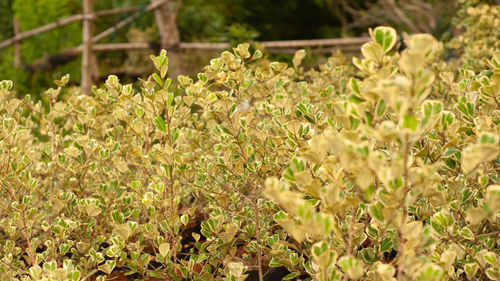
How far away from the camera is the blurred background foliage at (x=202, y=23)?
24.9 feet

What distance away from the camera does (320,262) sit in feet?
2.56

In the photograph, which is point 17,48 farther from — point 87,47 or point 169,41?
point 169,41

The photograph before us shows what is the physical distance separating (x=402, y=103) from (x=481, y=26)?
9.48 ft

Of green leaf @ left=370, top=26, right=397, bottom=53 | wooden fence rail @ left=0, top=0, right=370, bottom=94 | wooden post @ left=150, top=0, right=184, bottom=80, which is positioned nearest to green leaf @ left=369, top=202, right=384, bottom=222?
green leaf @ left=370, top=26, right=397, bottom=53

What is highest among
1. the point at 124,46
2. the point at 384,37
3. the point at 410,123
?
the point at 384,37

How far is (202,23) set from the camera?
10.7m

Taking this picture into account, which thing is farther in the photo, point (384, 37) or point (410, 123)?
point (384, 37)

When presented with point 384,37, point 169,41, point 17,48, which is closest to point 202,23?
point 17,48

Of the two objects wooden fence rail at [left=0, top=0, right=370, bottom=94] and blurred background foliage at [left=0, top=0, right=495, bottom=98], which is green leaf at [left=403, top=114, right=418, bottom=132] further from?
blurred background foliage at [left=0, top=0, right=495, bottom=98]

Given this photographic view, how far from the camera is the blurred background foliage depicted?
7.59 meters

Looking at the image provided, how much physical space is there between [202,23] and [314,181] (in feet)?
34.1

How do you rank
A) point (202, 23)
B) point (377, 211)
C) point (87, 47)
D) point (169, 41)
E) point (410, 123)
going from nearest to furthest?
point (410, 123)
point (377, 211)
point (87, 47)
point (169, 41)
point (202, 23)

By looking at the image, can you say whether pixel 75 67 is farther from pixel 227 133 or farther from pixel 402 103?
pixel 402 103

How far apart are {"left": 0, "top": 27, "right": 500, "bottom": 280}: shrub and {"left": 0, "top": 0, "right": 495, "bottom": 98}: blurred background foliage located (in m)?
4.42
